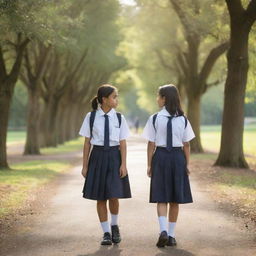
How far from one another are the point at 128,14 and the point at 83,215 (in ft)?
83.5

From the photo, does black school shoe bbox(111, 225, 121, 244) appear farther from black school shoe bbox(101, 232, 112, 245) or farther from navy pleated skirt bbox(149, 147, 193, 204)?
navy pleated skirt bbox(149, 147, 193, 204)

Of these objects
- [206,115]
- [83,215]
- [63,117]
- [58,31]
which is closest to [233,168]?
[58,31]

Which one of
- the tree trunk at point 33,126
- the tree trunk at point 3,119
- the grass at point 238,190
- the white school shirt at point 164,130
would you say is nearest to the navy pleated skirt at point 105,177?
the white school shirt at point 164,130

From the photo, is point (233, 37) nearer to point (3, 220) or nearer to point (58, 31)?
point (58, 31)

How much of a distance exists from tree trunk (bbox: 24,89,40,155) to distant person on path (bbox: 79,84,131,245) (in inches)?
813

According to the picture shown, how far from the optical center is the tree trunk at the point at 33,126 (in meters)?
27.2

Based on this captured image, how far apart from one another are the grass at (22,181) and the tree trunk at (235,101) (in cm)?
529


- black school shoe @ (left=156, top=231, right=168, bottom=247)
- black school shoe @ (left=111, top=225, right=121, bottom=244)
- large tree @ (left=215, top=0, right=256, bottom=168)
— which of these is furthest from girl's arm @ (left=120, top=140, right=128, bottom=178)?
large tree @ (left=215, top=0, right=256, bottom=168)

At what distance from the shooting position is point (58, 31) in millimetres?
16875

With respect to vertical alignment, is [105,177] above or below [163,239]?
above

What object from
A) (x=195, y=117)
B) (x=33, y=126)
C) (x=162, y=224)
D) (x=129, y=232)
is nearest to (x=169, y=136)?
(x=162, y=224)

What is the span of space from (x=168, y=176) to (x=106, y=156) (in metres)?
0.78

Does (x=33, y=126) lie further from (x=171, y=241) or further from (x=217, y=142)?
(x=171, y=241)

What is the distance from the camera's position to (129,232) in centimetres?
753
